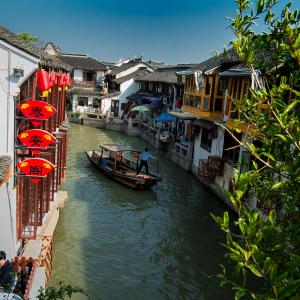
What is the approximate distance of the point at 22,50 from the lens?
827 cm

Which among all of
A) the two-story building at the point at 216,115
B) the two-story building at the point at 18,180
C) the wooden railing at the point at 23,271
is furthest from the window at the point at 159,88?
the wooden railing at the point at 23,271

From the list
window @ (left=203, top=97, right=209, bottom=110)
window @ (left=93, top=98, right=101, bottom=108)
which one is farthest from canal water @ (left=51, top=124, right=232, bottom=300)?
window @ (left=93, top=98, right=101, bottom=108)

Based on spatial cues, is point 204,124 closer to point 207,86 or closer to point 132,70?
point 207,86

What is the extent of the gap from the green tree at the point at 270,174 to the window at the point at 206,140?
733 inches

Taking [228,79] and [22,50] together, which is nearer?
[22,50]

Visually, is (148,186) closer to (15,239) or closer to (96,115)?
(15,239)

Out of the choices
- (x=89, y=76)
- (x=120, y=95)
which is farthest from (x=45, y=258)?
(x=89, y=76)

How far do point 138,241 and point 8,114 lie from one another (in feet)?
26.4

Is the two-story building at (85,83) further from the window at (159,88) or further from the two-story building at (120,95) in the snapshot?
the window at (159,88)

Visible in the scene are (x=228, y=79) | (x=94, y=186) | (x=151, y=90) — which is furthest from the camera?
(x=151, y=90)

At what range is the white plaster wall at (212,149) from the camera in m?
20.7

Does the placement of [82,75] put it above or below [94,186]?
above

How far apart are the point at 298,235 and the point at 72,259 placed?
10605 mm

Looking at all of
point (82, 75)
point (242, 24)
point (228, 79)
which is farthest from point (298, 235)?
point (82, 75)
